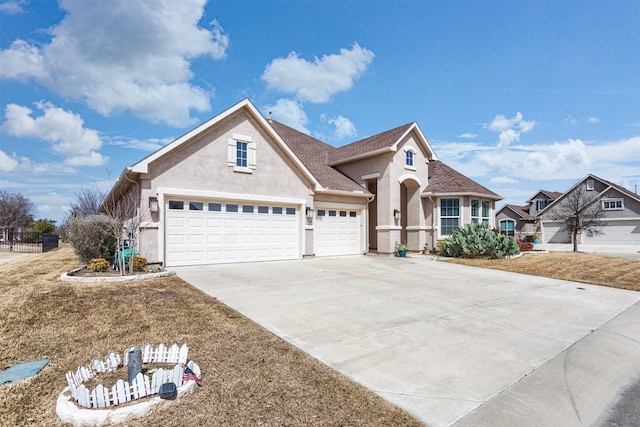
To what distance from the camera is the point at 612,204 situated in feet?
106

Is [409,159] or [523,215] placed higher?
[409,159]

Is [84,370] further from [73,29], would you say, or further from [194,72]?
[194,72]

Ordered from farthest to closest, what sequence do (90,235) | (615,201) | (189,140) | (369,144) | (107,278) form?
(615,201) < (369,144) < (189,140) < (90,235) < (107,278)

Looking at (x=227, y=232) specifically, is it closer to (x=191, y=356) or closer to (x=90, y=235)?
(x=90, y=235)

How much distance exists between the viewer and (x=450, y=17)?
12297 millimetres

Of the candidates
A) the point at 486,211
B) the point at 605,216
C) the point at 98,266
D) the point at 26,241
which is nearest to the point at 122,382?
the point at 98,266

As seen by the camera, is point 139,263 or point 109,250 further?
point 109,250

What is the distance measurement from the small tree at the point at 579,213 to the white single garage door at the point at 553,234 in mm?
594

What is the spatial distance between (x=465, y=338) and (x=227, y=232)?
9946mm

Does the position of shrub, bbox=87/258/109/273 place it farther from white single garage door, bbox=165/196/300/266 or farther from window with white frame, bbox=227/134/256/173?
window with white frame, bbox=227/134/256/173

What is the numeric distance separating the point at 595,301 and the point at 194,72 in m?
17.5

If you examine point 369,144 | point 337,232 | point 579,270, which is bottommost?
point 579,270

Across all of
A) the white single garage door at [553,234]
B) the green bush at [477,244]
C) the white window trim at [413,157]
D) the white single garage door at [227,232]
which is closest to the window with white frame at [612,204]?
the white single garage door at [553,234]

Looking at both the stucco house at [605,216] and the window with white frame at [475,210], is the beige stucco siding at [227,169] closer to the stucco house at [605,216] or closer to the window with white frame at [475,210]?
the window with white frame at [475,210]
